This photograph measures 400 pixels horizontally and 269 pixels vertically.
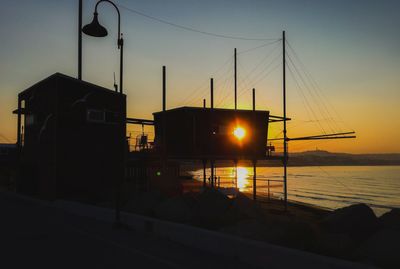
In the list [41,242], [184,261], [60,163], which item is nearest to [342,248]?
[184,261]

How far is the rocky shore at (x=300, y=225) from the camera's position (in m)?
10.2

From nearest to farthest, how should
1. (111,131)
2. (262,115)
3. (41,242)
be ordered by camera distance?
1. (41,242)
2. (111,131)
3. (262,115)

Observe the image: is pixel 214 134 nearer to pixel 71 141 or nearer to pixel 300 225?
pixel 71 141

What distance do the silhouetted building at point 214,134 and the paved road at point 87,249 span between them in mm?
17906

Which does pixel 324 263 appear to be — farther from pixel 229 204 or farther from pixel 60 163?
pixel 60 163

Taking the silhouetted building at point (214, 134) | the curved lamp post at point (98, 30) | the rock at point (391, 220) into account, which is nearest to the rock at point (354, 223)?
the rock at point (391, 220)

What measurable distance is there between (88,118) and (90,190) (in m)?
5.12

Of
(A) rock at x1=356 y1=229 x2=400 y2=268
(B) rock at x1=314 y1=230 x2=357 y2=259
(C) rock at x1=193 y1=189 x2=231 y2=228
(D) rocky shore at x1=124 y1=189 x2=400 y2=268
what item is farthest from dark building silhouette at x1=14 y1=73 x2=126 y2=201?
(A) rock at x1=356 y1=229 x2=400 y2=268

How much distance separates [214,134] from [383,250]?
24442mm

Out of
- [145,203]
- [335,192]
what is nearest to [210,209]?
[145,203]

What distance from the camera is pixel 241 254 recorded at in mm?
10008

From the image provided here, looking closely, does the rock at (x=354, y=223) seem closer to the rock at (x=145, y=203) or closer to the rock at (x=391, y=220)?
the rock at (x=391, y=220)

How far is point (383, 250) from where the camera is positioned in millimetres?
9961

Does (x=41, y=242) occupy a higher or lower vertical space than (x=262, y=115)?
lower
